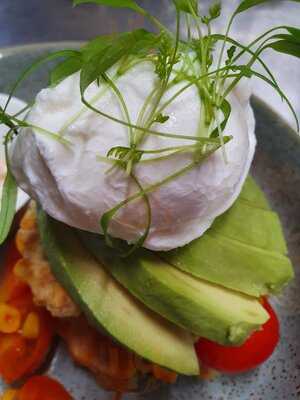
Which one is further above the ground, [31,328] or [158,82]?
[158,82]

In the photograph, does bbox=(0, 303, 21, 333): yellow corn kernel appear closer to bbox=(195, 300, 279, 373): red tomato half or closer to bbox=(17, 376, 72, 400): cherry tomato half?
bbox=(17, 376, 72, 400): cherry tomato half

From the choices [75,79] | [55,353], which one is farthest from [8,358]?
[75,79]

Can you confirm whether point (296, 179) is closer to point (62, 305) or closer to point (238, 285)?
point (238, 285)

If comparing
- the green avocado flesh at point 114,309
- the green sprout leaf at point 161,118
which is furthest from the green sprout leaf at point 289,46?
the green avocado flesh at point 114,309

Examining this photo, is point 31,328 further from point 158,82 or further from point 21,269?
point 158,82

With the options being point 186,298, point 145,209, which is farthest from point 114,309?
point 145,209

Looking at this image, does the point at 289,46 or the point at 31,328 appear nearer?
the point at 289,46

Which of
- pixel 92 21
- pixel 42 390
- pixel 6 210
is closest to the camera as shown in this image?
pixel 6 210
